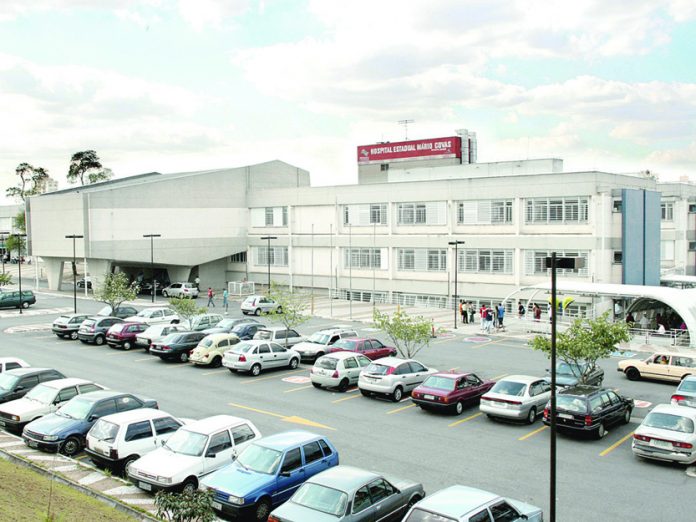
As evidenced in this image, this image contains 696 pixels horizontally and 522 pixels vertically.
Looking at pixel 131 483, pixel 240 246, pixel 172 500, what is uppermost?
pixel 240 246

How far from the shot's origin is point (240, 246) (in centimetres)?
7300

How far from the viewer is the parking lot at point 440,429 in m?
16.1

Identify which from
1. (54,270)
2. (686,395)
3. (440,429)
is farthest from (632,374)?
(54,270)

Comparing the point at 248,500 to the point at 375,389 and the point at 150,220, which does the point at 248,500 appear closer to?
the point at 375,389

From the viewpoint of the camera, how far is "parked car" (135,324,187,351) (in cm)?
3538

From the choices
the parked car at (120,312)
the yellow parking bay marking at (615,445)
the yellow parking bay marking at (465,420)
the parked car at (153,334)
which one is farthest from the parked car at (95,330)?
the yellow parking bay marking at (615,445)

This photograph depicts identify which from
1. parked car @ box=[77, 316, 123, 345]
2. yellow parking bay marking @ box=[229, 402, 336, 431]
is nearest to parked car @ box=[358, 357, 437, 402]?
yellow parking bay marking @ box=[229, 402, 336, 431]

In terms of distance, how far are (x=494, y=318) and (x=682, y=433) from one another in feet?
93.9

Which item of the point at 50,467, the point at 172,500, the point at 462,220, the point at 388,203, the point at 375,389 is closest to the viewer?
the point at 172,500

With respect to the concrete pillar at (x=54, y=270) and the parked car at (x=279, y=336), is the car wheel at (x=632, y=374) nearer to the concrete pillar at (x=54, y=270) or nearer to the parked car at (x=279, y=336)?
the parked car at (x=279, y=336)

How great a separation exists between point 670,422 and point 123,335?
91.1 feet

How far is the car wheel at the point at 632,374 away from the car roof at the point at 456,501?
19822mm

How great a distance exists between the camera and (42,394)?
20812 millimetres

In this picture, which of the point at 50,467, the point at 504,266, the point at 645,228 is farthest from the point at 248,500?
the point at 645,228
